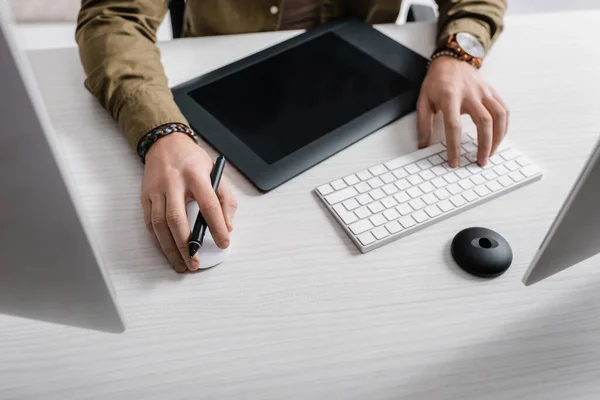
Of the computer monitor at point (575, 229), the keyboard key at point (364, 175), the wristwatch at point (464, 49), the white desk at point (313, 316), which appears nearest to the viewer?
the computer monitor at point (575, 229)

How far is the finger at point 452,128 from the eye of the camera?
0.76 metres

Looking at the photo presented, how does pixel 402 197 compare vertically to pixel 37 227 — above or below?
below

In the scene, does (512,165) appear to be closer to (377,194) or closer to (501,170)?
(501,170)

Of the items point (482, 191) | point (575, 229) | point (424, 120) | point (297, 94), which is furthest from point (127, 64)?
point (575, 229)

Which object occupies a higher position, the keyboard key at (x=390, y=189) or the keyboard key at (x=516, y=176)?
the keyboard key at (x=516, y=176)

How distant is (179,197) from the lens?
656mm

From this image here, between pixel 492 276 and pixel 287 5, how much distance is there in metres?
0.84

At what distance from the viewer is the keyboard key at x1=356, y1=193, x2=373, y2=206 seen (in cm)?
70

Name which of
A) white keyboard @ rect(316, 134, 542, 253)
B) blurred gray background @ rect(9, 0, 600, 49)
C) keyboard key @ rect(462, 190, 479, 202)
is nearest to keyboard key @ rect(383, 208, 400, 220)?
white keyboard @ rect(316, 134, 542, 253)

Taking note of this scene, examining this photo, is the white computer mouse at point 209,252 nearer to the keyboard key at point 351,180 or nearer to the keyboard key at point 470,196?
the keyboard key at point 351,180

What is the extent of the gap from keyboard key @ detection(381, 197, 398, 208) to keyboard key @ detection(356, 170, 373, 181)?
0.16 feet

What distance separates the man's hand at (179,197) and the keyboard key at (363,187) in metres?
0.17

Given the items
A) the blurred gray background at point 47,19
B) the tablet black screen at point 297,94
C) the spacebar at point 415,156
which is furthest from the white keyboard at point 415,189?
the blurred gray background at point 47,19

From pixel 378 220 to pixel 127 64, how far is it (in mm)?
493
